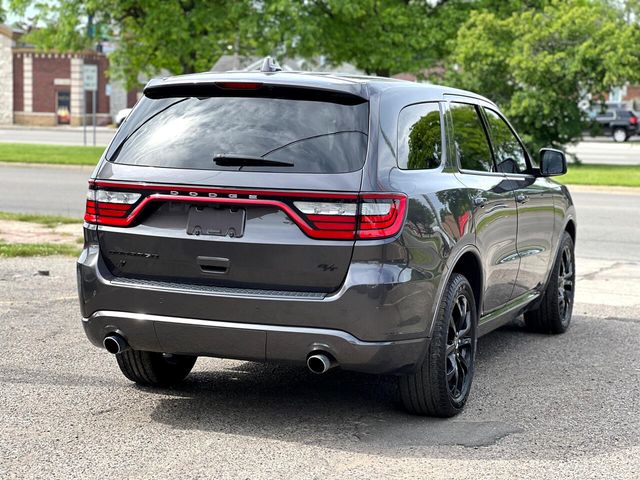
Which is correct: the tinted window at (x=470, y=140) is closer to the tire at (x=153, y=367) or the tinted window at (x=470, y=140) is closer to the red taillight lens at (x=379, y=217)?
the red taillight lens at (x=379, y=217)

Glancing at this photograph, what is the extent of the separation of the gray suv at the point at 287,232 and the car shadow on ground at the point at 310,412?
0.71 ft

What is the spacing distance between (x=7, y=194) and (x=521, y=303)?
13.8 metres

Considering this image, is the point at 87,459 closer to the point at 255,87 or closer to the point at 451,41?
the point at 255,87

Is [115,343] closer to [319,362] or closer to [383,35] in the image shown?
[319,362]

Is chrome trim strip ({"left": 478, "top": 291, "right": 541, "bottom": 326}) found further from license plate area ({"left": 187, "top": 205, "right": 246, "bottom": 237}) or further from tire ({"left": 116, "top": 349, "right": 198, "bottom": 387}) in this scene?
license plate area ({"left": 187, "top": 205, "right": 246, "bottom": 237})

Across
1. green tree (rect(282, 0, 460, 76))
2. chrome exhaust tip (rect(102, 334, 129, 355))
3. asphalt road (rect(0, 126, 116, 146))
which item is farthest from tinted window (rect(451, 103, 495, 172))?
asphalt road (rect(0, 126, 116, 146))

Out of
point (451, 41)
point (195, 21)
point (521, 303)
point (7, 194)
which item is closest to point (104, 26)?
point (195, 21)

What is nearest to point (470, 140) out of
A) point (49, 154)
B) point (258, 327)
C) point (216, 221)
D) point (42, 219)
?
point (216, 221)

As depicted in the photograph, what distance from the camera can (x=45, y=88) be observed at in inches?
2645

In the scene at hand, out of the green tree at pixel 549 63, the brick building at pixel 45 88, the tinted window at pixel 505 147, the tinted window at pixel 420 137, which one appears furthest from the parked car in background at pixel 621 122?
the tinted window at pixel 420 137

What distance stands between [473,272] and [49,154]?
25106mm

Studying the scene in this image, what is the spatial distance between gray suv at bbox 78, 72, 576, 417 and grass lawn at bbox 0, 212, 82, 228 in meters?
9.15

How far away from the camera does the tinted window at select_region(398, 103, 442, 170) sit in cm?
550

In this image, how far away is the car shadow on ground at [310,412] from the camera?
530 cm
